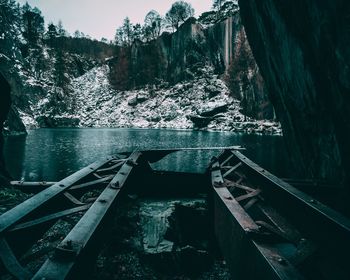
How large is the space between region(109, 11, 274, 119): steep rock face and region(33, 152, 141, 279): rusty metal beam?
84628 mm

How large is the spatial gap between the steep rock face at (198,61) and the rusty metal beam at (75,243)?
8463cm

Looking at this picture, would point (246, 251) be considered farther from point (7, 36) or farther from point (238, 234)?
point (7, 36)

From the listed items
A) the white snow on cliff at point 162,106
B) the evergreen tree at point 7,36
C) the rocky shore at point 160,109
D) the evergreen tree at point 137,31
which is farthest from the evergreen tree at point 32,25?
the evergreen tree at point 137,31

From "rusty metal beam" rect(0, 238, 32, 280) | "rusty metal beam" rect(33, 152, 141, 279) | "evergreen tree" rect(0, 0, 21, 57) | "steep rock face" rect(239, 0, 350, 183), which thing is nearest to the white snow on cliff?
"evergreen tree" rect(0, 0, 21, 57)

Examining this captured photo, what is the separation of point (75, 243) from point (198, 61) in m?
110

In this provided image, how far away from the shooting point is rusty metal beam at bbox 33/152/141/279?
6.65 feet

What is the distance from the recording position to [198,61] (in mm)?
106125

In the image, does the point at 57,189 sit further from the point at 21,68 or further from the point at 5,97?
the point at 21,68

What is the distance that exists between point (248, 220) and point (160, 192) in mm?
5302

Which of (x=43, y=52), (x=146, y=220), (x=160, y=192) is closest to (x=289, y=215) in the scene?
(x=146, y=220)

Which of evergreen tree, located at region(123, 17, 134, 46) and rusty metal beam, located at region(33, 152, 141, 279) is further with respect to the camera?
evergreen tree, located at region(123, 17, 134, 46)

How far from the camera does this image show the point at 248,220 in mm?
3193

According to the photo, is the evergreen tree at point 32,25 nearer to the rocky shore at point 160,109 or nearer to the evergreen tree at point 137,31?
the rocky shore at point 160,109

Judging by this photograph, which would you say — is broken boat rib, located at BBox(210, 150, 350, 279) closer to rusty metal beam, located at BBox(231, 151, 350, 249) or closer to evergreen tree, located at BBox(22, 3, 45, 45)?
rusty metal beam, located at BBox(231, 151, 350, 249)
